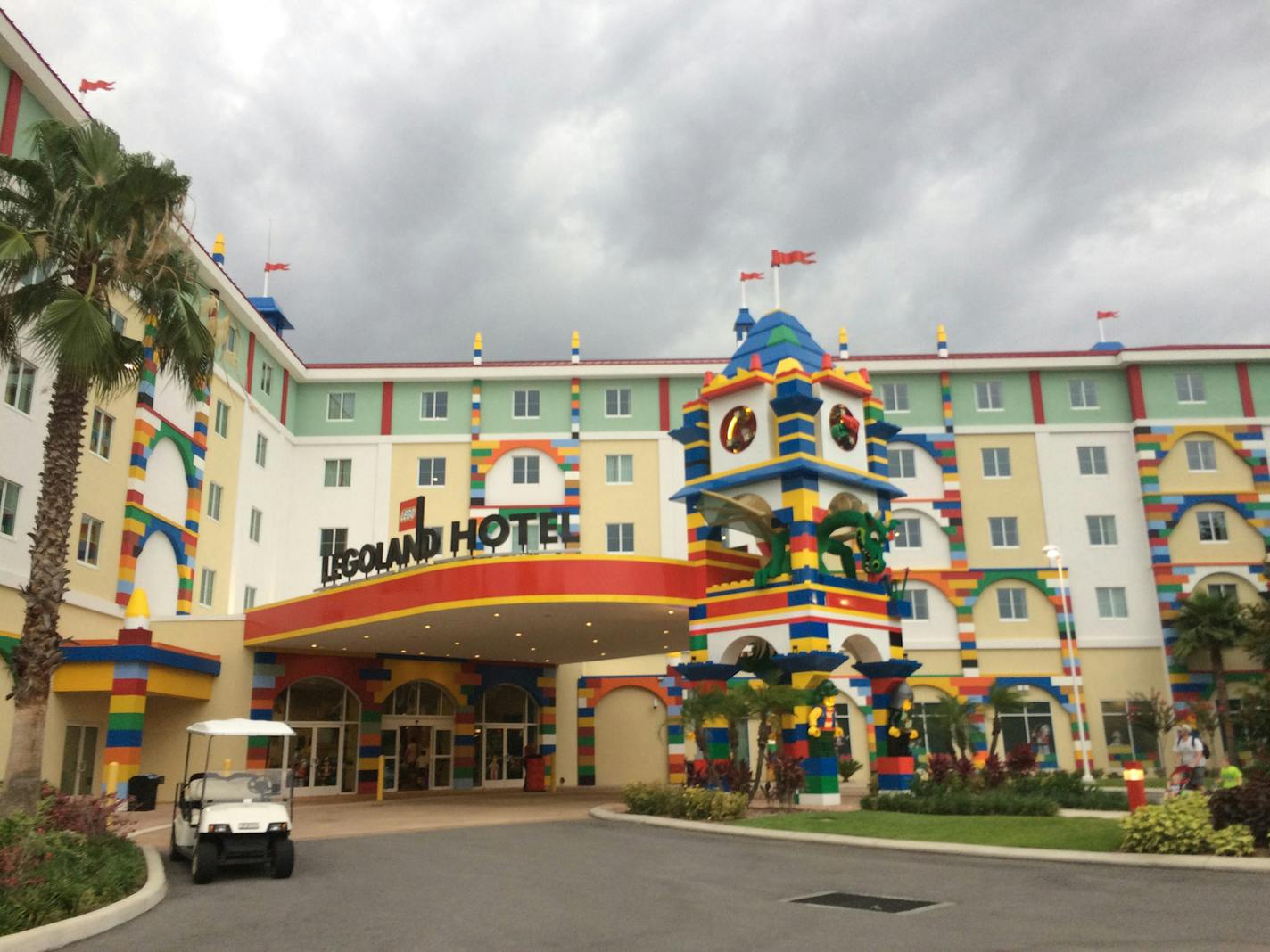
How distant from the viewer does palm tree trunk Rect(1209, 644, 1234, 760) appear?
4000 cm

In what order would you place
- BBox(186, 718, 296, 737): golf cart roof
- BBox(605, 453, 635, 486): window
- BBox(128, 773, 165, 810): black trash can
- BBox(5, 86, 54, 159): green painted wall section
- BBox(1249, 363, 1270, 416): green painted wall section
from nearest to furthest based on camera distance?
BBox(186, 718, 296, 737): golf cart roof, BBox(5, 86, 54, 159): green painted wall section, BBox(128, 773, 165, 810): black trash can, BBox(1249, 363, 1270, 416): green painted wall section, BBox(605, 453, 635, 486): window

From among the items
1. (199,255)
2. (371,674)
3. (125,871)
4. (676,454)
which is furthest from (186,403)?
(125,871)

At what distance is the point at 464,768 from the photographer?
132 ft

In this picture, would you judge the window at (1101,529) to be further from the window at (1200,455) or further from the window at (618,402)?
the window at (618,402)

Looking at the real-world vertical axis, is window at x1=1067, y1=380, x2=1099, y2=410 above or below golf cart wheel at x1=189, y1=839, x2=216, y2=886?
above

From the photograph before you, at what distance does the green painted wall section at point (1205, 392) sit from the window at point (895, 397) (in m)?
10.4

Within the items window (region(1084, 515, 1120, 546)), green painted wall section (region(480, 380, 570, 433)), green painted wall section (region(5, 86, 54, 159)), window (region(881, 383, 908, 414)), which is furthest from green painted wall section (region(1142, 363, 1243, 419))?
green painted wall section (region(5, 86, 54, 159))

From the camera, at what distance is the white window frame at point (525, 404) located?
47312 mm

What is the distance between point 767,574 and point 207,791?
14.7 m

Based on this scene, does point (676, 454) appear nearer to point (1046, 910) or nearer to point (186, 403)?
point (186, 403)

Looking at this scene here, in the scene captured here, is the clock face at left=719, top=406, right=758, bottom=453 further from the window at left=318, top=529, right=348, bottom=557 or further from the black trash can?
the window at left=318, top=529, right=348, bottom=557

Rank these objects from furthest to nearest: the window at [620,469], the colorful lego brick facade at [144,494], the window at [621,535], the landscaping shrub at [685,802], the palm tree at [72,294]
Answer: the window at [620,469]
the window at [621,535]
the colorful lego brick facade at [144,494]
the landscaping shrub at [685,802]
the palm tree at [72,294]

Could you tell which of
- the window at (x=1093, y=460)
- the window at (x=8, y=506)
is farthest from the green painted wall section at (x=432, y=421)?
the window at (x=1093, y=460)

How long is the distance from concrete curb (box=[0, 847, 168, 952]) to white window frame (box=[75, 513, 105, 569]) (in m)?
17.6
